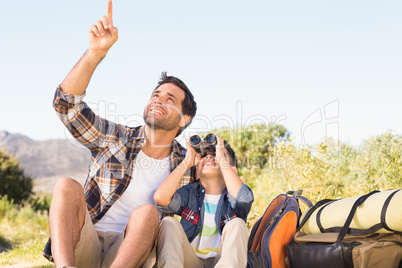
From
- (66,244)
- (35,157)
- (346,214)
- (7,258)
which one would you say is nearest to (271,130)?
(7,258)

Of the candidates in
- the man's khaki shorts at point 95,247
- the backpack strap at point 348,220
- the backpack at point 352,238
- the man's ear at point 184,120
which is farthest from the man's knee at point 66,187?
the backpack strap at point 348,220

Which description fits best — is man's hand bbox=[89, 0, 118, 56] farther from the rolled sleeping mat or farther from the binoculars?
the rolled sleeping mat

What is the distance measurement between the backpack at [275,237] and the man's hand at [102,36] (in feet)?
5.57

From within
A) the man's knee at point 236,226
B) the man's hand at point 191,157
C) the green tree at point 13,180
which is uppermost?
the man's hand at point 191,157

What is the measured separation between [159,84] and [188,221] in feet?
4.15

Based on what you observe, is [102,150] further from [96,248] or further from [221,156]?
[221,156]

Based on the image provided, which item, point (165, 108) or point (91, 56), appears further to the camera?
point (165, 108)

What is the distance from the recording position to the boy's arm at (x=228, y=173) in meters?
3.00

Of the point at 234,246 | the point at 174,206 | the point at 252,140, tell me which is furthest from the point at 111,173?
the point at 252,140

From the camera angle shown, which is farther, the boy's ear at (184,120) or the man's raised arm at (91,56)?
the boy's ear at (184,120)

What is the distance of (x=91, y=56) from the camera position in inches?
109

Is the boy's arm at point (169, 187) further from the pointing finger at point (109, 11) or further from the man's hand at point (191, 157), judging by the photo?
the pointing finger at point (109, 11)

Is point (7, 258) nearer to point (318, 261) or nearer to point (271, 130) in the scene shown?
point (318, 261)

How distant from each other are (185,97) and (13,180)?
888cm
